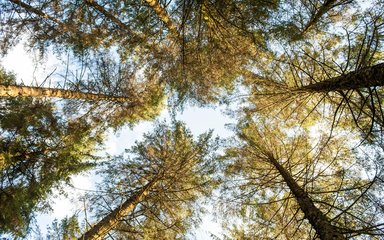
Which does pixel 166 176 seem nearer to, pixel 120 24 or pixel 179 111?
pixel 179 111

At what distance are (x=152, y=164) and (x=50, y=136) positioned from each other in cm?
352

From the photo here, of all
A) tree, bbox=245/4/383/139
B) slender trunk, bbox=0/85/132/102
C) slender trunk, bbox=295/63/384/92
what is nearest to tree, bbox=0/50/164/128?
slender trunk, bbox=0/85/132/102

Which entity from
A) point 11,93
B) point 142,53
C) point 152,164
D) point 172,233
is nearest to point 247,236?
point 172,233

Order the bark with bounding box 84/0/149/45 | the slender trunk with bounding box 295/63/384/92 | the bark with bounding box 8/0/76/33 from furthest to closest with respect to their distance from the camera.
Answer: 1. the bark with bounding box 84/0/149/45
2. the bark with bounding box 8/0/76/33
3. the slender trunk with bounding box 295/63/384/92

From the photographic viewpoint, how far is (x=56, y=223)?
6473 millimetres

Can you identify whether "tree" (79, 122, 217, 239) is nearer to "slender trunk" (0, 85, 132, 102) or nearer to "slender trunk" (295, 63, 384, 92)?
"slender trunk" (0, 85, 132, 102)

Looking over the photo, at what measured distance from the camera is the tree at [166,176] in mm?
9148

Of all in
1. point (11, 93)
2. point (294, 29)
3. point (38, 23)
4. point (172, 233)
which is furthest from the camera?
point (172, 233)

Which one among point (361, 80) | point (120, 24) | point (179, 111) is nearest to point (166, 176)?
point (179, 111)

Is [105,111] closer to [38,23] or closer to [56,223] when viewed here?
[38,23]

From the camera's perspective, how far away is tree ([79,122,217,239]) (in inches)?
360

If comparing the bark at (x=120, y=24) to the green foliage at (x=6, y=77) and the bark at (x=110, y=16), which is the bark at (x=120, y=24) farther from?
the green foliage at (x=6, y=77)

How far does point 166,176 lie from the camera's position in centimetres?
949

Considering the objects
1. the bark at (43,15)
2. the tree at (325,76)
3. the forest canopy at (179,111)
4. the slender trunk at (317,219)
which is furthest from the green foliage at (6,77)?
the slender trunk at (317,219)
